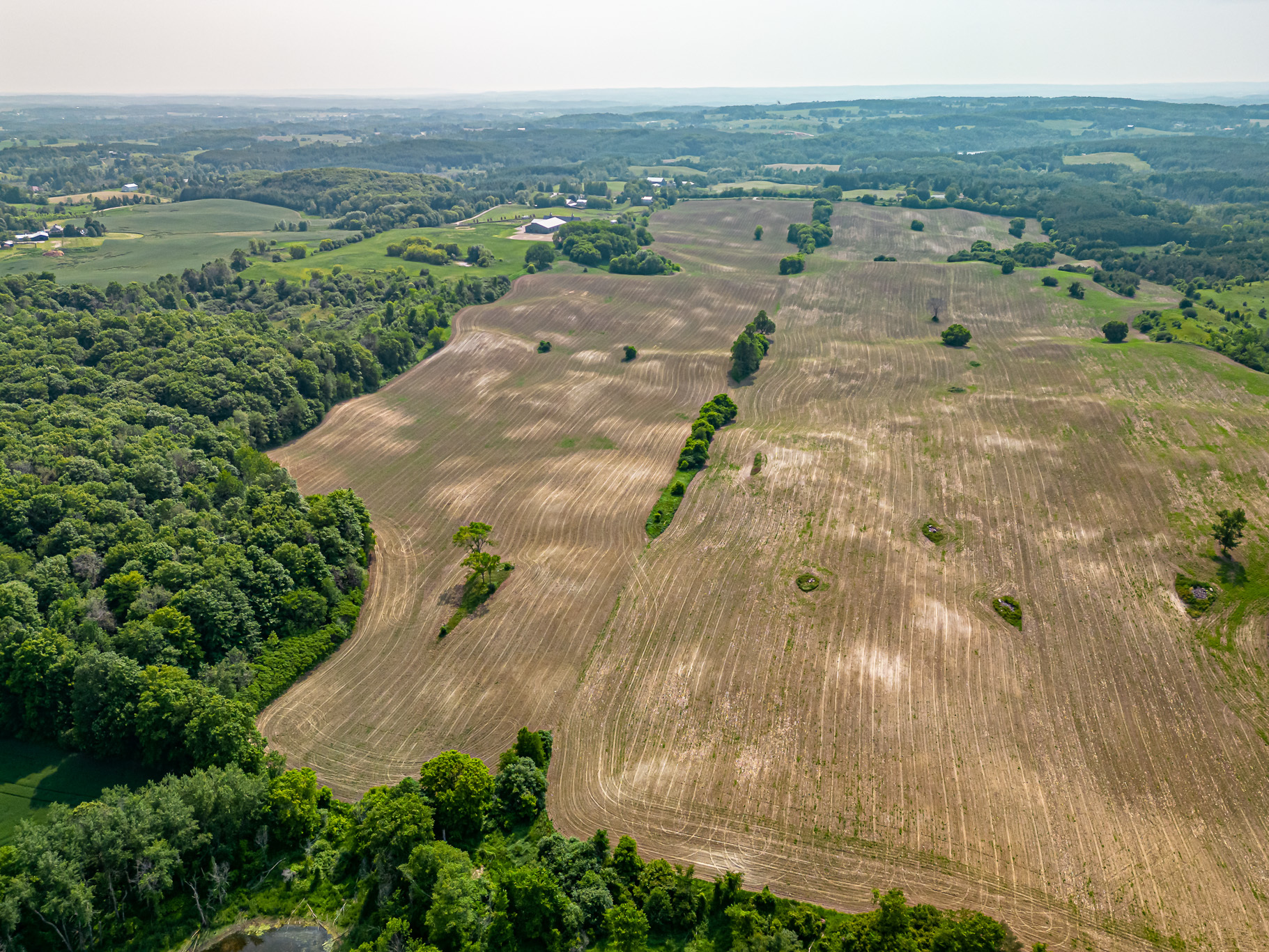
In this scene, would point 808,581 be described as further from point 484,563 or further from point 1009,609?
point 484,563

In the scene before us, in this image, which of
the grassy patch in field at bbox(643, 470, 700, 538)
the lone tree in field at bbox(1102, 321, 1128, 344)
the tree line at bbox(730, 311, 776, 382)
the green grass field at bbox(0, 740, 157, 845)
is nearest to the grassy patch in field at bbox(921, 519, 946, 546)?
the grassy patch in field at bbox(643, 470, 700, 538)

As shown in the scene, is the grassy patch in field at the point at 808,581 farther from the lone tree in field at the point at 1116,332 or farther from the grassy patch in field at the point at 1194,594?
the lone tree in field at the point at 1116,332

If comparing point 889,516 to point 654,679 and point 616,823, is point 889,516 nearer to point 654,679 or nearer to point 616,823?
point 654,679

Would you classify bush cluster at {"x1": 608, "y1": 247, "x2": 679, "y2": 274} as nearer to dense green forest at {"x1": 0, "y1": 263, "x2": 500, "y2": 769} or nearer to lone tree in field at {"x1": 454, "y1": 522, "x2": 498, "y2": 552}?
dense green forest at {"x1": 0, "y1": 263, "x2": 500, "y2": 769}

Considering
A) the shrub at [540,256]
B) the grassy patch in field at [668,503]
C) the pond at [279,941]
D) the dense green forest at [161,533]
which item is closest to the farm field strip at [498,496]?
the grassy patch in field at [668,503]

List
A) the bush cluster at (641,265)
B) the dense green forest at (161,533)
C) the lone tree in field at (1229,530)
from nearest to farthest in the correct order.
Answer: the dense green forest at (161,533), the lone tree in field at (1229,530), the bush cluster at (641,265)

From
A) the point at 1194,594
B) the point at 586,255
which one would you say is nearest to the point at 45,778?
the point at 1194,594

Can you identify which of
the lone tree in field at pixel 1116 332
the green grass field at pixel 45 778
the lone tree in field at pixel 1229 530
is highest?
the lone tree in field at pixel 1116 332
